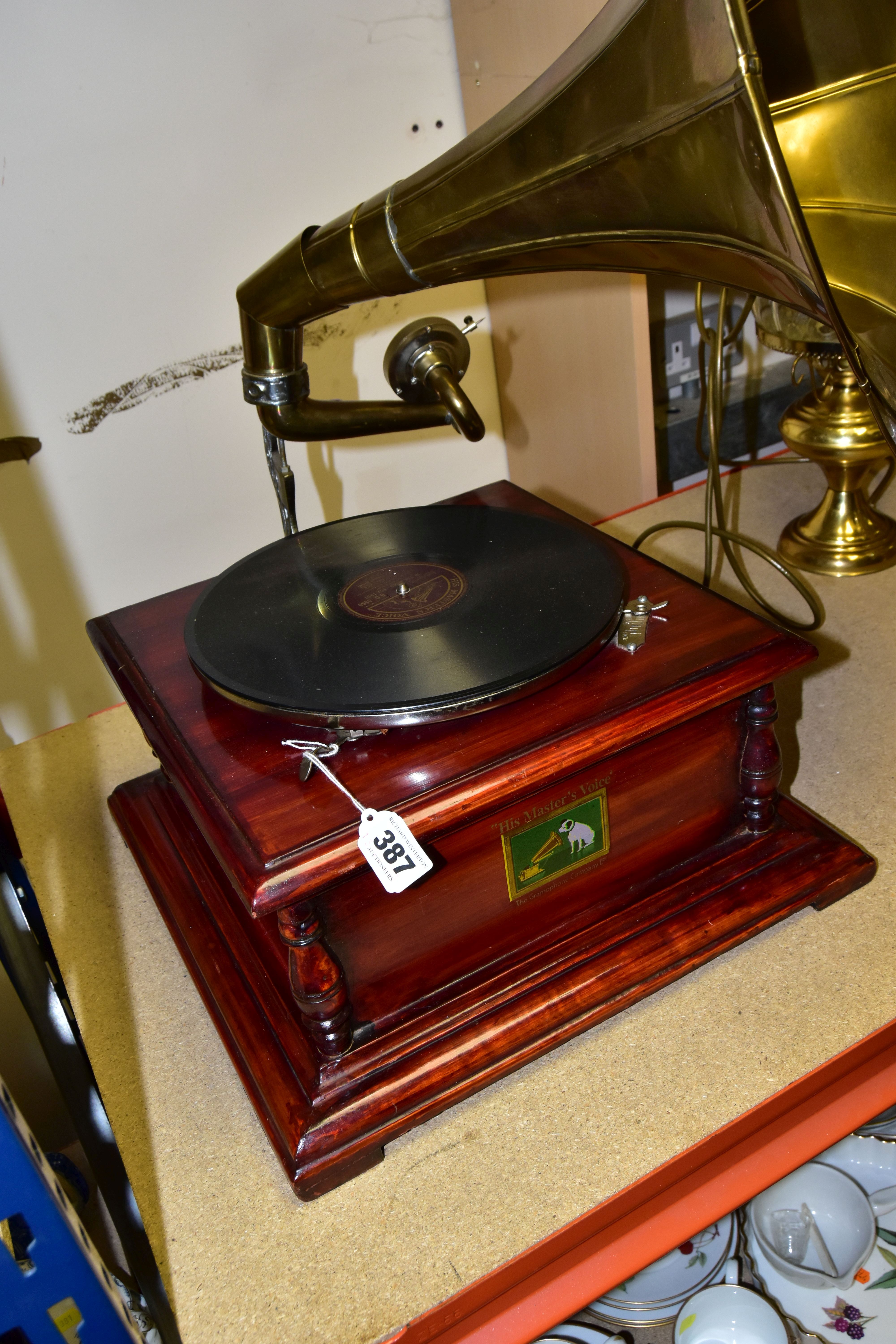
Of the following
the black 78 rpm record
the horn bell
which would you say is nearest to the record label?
the black 78 rpm record

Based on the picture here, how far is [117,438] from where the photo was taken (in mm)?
1603

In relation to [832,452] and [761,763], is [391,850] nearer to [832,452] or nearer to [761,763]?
[761,763]

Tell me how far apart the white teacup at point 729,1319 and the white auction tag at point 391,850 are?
2.37ft

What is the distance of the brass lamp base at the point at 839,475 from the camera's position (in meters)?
1.28

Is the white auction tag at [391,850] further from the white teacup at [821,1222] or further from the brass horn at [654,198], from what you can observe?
the white teacup at [821,1222]

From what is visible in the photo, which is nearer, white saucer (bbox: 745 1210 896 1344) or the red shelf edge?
the red shelf edge

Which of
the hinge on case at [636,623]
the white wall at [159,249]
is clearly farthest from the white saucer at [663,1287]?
the white wall at [159,249]

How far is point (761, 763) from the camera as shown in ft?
2.93

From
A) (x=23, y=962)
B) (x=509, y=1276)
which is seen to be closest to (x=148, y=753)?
(x=23, y=962)

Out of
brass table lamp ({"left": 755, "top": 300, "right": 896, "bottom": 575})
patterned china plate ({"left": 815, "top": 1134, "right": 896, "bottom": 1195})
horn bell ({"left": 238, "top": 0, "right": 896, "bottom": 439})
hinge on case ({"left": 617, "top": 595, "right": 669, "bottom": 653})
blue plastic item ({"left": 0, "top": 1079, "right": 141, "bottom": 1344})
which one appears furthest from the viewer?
brass table lamp ({"left": 755, "top": 300, "right": 896, "bottom": 575})

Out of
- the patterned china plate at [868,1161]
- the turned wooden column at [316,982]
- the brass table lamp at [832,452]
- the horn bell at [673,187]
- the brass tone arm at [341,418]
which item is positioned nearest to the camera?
the horn bell at [673,187]

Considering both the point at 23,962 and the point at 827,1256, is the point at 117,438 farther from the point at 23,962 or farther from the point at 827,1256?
the point at 827,1256

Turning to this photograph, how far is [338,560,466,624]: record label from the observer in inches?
34.6

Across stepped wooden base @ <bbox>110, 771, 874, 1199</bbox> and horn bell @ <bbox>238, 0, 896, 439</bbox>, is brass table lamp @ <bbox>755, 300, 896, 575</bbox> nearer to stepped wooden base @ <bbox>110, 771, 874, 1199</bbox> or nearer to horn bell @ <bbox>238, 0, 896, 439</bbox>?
horn bell @ <bbox>238, 0, 896, 439</bbox>
